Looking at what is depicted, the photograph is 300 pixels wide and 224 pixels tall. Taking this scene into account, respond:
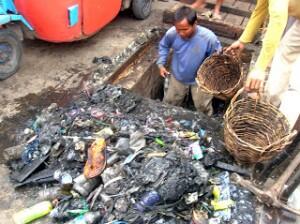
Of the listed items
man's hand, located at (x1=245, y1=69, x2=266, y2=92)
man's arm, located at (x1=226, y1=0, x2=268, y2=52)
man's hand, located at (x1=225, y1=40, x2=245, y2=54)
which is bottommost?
man's hand, located at (x1=225, y1=40, x2=245, y2=54)

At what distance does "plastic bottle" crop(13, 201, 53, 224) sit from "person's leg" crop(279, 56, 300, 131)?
2881 mm

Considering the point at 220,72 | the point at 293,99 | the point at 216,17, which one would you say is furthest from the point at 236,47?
the point at 216,17

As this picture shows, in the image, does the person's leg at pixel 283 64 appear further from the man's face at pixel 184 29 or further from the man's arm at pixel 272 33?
the man's arm at pixel 272 33

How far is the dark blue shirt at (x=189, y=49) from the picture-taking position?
479 cm

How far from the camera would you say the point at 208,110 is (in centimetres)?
552

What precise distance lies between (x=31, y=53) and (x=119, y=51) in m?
1.40

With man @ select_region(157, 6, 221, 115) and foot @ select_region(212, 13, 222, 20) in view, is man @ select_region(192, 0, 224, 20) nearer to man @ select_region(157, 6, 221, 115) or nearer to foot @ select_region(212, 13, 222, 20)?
foot @ select_region(212, 13, 222, 20)

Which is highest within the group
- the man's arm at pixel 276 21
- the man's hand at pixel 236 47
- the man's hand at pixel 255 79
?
the man's arm at pixel 276 21

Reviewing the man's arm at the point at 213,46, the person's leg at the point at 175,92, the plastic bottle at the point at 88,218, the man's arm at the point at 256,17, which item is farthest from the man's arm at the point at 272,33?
the person's leg at the point at 175,92

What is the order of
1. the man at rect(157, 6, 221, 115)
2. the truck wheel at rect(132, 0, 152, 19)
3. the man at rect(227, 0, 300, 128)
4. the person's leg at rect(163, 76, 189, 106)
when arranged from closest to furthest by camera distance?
the man at rect(227, 0, 300, 128) < the man at rect(157, 6, 221, 115) < the person's leg at rect(163, 76, 189, 106) < the truck wheel at rect(132, 0, 152, 19)

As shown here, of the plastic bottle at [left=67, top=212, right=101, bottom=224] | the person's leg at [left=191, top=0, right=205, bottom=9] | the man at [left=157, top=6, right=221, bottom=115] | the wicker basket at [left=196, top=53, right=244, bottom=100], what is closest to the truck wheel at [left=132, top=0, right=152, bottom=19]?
the person's leg at [left=191, top=0, right=205, bottom=9]

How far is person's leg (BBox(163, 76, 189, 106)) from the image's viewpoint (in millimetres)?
5387

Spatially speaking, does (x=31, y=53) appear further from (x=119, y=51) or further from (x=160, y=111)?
(x=160, y=111)

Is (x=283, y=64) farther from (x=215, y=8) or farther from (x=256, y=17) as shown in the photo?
(x=215, y=8)
